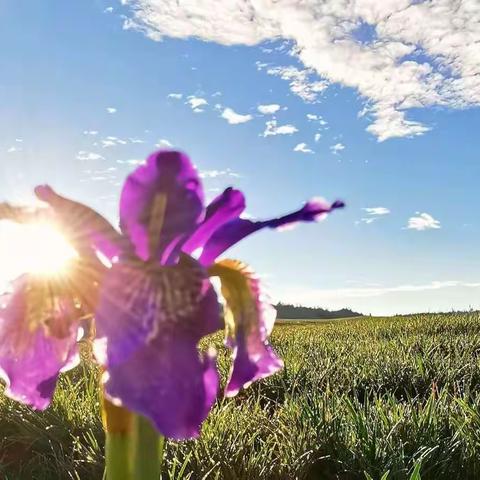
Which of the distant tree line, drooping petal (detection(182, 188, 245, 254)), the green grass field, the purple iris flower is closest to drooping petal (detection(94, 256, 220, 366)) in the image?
the purple iris flower

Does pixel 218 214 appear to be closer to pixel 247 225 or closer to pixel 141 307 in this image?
pixel 247 225

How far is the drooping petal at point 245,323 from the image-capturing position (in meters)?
1.07

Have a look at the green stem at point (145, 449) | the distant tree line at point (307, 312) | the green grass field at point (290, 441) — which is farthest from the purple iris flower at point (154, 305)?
the distant tree line at point (307, 312)

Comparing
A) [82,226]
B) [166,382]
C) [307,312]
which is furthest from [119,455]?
[307,312]

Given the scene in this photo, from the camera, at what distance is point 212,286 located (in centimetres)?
92

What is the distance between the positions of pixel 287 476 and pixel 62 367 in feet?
8.01

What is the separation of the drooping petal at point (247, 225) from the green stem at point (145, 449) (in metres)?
0.26

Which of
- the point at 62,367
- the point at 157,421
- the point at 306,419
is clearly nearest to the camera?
the point at 157,421

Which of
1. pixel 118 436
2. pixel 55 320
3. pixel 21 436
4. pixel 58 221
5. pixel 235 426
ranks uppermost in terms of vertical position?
pixel 58 221

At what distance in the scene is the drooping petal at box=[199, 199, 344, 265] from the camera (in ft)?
3.44

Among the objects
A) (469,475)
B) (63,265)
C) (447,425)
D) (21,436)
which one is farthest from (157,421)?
(21,436)

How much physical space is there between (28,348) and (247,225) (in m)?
0.39

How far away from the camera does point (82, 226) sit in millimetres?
950

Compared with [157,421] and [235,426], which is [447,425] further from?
[157,421]
